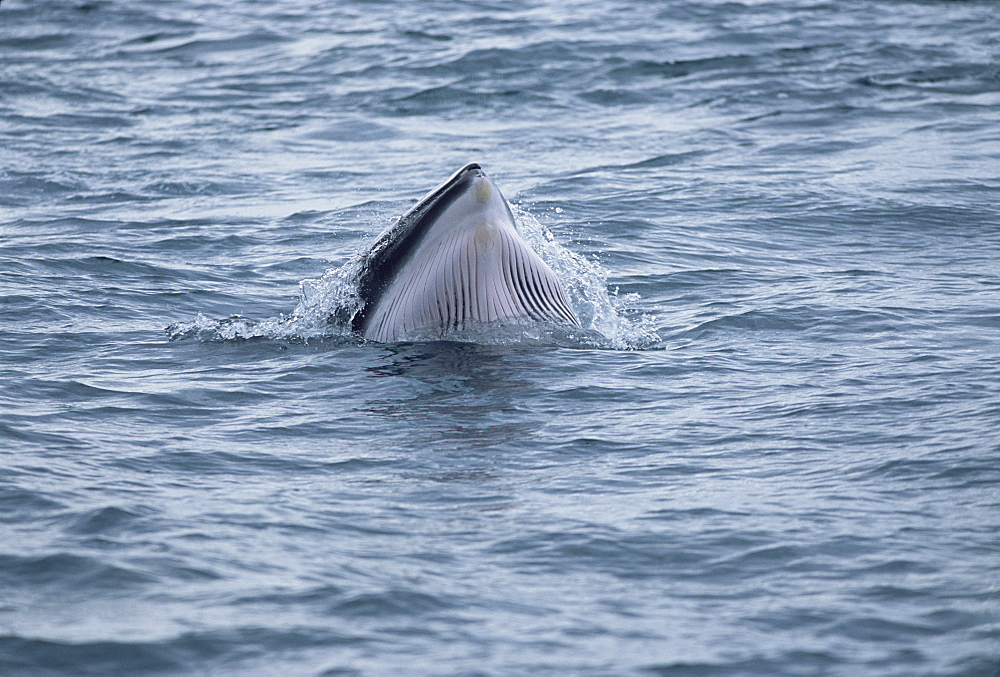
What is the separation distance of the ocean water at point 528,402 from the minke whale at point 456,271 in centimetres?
36

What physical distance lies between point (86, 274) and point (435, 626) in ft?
33.4

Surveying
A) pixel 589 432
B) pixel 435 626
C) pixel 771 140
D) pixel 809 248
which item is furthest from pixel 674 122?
pixel 435 626

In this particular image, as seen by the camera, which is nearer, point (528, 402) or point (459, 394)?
point (528, 402)

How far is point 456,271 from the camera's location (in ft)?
37.9

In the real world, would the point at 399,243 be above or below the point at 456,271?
above

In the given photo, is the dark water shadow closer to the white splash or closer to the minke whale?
the white splash

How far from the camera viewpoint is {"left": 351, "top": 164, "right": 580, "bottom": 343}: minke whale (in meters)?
11.4

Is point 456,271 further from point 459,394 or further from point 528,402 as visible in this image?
point 528,402

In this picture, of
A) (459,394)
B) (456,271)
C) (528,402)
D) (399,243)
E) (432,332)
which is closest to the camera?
(528,402)

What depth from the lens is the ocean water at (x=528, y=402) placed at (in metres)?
7.01

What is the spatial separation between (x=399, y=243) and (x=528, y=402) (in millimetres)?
2095

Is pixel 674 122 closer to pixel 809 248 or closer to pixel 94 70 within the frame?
pixel 809 248

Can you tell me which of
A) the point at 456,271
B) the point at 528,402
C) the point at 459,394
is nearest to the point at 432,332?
the point at 456,271

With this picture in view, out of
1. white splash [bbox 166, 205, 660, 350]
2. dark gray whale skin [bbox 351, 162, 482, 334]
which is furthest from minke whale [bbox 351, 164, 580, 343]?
white splash [bbox 166, 205, 660, 350]
